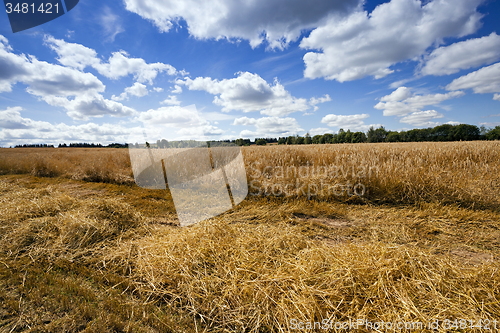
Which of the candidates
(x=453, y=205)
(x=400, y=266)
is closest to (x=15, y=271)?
(x=400, y=266)

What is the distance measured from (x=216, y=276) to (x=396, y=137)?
8515 centimetres

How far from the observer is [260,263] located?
91.0 inches

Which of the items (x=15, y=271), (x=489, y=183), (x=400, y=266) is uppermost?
(x=489, y=183)

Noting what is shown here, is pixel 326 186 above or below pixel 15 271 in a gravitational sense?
above

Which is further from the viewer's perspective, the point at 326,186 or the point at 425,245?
the point at 326,186

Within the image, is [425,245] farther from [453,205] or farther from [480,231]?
[453,205]

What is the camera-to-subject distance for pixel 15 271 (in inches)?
94.4

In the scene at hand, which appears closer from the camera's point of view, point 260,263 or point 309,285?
point 309,285

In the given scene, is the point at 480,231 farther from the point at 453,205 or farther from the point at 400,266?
the point at 400,266

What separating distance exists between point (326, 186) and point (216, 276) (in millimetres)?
3805

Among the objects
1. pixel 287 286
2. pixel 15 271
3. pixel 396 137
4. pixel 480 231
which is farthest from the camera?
pixel 396 137

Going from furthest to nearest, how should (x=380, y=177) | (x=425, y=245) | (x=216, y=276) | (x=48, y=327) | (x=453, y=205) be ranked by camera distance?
(x=380, y=177), (x=453, y=205), (x=425, y=245), (x=216, y=276), (x=48, y=327)

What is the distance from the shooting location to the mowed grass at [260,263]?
1.68 metres

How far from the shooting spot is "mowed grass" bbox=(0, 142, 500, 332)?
5.52ft
